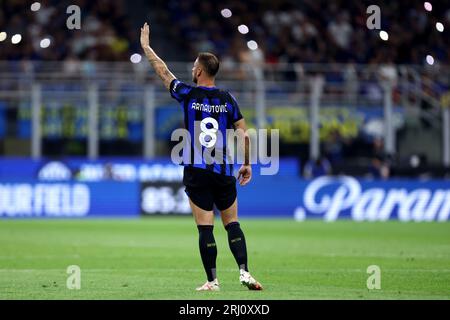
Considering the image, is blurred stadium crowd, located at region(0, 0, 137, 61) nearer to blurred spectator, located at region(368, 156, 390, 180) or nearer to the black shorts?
blurred spectator, located at region(368, 156, 390, 180)

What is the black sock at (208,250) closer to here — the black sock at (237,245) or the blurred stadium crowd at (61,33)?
the black sock at (237,245)

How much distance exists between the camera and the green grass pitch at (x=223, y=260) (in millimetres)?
11320

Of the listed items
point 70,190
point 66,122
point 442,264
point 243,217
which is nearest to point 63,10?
point 66,122

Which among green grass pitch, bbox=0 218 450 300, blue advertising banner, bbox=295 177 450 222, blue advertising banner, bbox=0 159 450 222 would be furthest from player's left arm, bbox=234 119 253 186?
blue advertising banner, bbox=295 177 450 222

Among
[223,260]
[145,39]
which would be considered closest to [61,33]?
[223,260]

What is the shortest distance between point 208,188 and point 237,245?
68 centimetres

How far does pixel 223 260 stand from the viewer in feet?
53.9

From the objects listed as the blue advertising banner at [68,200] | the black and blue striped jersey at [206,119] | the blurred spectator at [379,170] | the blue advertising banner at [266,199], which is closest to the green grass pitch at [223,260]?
the black and blue striped jersey at [206,119]

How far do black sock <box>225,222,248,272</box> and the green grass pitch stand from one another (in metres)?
0.33

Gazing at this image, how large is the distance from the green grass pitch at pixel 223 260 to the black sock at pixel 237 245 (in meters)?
0.33

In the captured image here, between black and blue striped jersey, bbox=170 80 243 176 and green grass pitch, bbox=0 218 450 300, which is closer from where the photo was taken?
black and blue striped jersey, bbox=170 80 243 176

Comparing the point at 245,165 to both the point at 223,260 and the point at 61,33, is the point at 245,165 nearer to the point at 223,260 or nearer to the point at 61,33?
the point at 223,260

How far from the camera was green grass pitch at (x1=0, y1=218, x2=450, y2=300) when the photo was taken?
11.3 meters

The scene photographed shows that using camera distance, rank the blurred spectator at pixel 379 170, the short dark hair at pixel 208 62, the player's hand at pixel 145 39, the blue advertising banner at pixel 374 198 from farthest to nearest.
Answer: the blurred spectator at pixel 379 170, the blue advertising banner at pixel 374 198, the player's hand at pixel 145 39, the short dark hair at pixel 208 62
